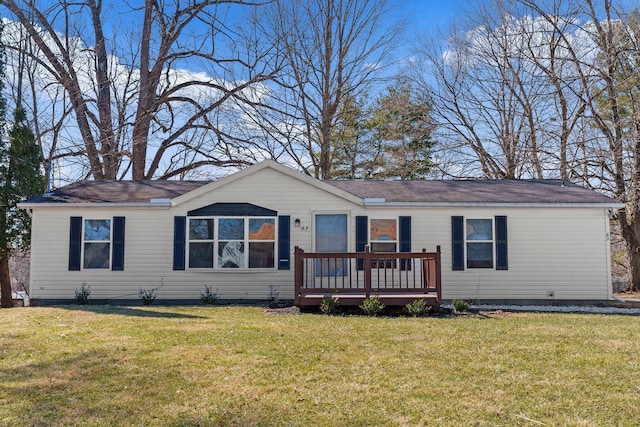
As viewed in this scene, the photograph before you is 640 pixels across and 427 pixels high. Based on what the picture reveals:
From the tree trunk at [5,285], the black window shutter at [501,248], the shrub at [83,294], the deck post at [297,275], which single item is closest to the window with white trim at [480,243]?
the black window shutter at [501,248]

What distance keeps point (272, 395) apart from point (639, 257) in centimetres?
1625

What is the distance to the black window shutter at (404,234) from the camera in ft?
40.4

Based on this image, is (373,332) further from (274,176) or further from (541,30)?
(541,30)

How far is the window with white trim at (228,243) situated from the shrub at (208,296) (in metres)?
0.55

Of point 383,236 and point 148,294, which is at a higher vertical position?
point 383,236

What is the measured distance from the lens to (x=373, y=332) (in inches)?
300

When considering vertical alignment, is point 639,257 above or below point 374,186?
below

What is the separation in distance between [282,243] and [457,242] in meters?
4.07

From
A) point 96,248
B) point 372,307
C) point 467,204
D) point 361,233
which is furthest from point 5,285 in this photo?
point 467,204

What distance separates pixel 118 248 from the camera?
40.5 ft

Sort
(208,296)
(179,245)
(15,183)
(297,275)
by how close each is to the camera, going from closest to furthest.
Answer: (297,275)
(208,296)
(179,245)
(15,183)

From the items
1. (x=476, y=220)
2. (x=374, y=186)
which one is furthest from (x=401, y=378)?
(x=374, y=186)

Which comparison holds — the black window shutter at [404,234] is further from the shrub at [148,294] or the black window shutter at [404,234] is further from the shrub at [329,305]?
the shrub at [148,294]

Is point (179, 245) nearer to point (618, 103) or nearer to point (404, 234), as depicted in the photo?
point (404, 234)
